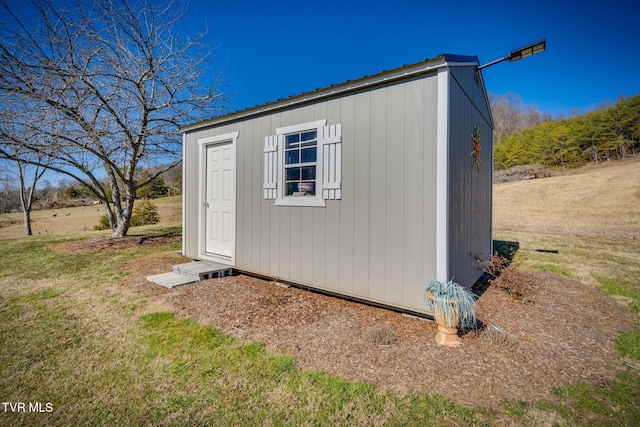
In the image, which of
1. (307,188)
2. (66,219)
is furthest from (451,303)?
(66,219)

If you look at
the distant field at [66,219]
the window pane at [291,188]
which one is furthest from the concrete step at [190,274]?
the distant field at [66,219]

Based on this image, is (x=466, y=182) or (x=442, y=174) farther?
(x=466, y=182)

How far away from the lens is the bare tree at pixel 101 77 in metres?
7.54

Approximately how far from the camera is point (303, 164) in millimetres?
4570

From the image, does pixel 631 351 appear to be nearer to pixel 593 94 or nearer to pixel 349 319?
pixel 349 319

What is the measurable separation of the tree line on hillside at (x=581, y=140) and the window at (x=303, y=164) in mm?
31340

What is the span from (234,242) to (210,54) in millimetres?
7283

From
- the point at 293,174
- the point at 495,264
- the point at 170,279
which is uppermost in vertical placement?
the point at 293,174

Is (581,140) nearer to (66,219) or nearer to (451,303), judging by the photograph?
(451,303)

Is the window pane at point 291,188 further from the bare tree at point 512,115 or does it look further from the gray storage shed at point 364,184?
the bare tree at point 512,115

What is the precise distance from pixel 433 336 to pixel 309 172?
283 centimetres

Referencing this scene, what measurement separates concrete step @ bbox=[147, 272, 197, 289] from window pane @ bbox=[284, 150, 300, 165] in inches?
104

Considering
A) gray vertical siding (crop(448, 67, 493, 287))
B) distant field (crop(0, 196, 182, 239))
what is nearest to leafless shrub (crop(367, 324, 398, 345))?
gray vertical siding (crop(448, 67, 493, 287))

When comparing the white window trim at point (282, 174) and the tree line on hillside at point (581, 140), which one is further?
the tree line on hillside at point (581, 140)
